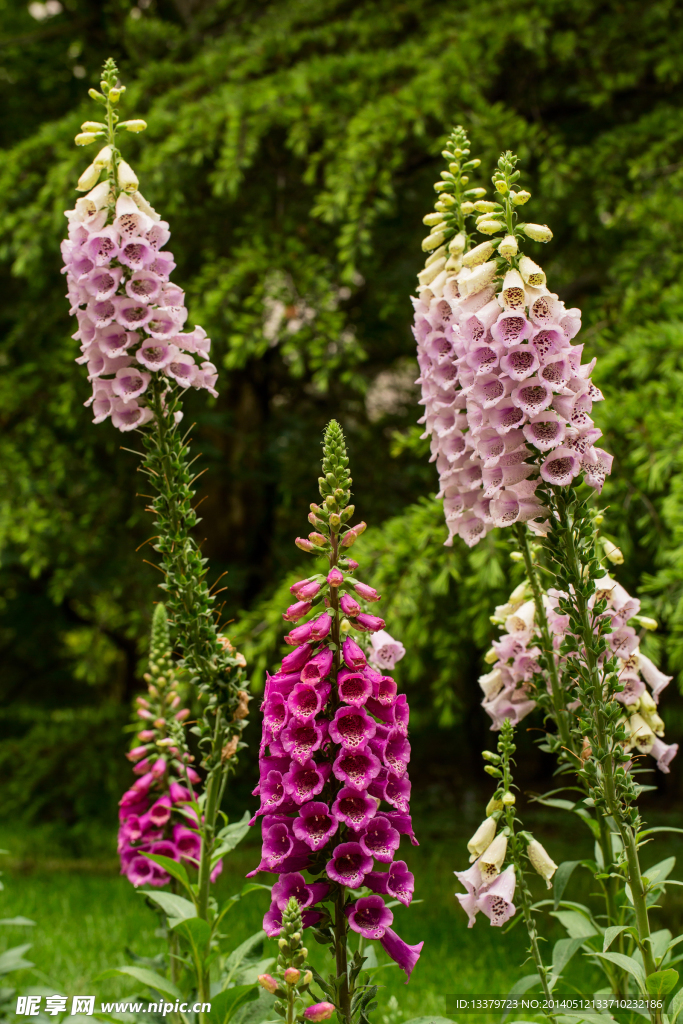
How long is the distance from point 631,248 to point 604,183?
44 centimetres

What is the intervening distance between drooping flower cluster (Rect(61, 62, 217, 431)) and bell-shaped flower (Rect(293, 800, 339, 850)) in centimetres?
116

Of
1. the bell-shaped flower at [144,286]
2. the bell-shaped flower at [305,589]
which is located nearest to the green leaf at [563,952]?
the bell-shaped flower at [305,589]

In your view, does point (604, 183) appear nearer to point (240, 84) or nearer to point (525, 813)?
point (240, 84)

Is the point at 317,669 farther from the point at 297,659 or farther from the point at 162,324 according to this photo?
the point at 162,324

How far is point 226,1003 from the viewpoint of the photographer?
86.1 inches

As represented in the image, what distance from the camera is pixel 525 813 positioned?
8.42m

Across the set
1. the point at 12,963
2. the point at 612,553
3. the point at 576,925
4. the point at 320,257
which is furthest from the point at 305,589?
the point at 320,257

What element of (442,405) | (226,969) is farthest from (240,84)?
(226,969)

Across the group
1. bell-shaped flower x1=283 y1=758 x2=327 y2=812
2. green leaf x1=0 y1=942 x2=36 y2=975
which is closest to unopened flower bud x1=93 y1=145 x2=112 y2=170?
bell-shaped flower x1=283 y1=758 x2=327 y2=812

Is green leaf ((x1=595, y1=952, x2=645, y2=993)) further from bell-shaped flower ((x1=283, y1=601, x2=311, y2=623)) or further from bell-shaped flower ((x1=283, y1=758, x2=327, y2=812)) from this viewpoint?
bell-shaped flower ((x1=283, y1=601, x2=311, y2=623))

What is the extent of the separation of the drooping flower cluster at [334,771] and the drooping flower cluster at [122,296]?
72 centimetres

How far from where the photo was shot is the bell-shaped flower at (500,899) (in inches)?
79.7

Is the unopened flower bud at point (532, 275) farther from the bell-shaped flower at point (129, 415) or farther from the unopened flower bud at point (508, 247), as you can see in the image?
the bell-shaped flower at point (129, 415)

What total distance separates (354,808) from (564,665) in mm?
917
